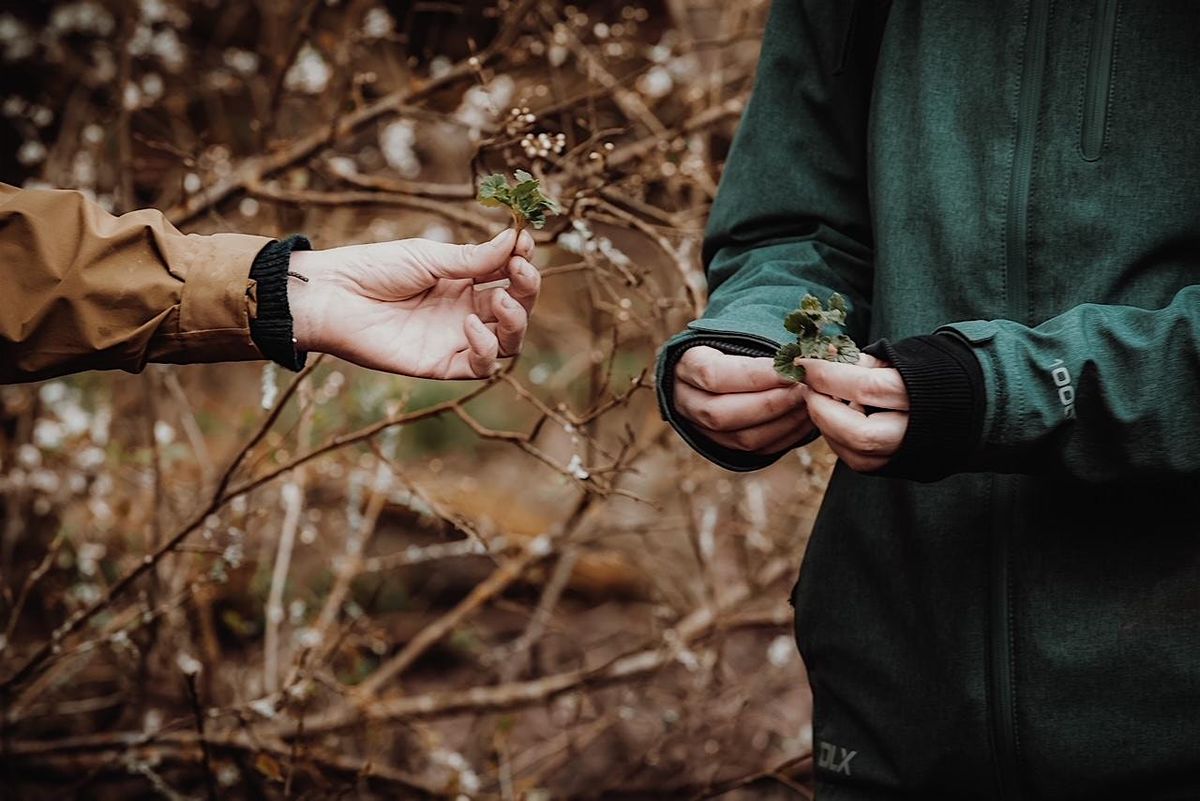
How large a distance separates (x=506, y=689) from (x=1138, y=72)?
2392 millimetres

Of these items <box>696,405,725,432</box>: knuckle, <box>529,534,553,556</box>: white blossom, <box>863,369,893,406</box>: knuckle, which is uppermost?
<box>863,369,893,406</box>: knuckle

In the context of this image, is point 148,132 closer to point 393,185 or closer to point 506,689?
point 393,185

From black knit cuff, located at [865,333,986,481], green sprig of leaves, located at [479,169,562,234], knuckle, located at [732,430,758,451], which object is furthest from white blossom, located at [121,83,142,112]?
black knit cuff, located at [865,333,986,481]

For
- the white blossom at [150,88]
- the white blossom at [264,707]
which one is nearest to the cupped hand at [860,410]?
the white blossom at [264,707]

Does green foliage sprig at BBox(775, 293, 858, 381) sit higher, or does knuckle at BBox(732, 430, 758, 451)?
green foliage sprig at BBox(775, 293, 858, 381)

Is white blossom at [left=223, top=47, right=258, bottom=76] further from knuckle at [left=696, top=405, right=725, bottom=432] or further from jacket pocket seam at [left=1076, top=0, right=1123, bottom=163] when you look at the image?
jacket pocket seam at [left=1076, top=0, right=1123, bottom=163]

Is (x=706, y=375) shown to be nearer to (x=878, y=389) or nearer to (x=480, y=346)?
(x=878, y=389)

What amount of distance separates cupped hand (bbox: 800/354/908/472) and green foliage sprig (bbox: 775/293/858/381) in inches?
0.8

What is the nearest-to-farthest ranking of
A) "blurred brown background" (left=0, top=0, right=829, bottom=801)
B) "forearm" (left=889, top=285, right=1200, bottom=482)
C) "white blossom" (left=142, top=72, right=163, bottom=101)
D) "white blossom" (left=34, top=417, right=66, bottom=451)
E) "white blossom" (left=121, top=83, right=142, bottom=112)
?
"forearm" (left=889, top=285, right=1200, bottom=482)
"blurred brown background" (left=0, top=0, right=829, bottom=801)
"white blossom" (left=121, top=83, right=142, bottom=112)
"white blossom" (left=34, top=417, right=66, bottom=451)
"white blossom" (left=142, top=72, right=163, bottom=101)

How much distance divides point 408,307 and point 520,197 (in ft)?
1.00

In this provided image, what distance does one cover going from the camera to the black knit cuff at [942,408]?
1.26 m

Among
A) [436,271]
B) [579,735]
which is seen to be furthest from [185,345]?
[579,735]

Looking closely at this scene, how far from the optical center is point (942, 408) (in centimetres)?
127

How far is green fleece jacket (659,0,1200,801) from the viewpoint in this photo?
50.1 inches
